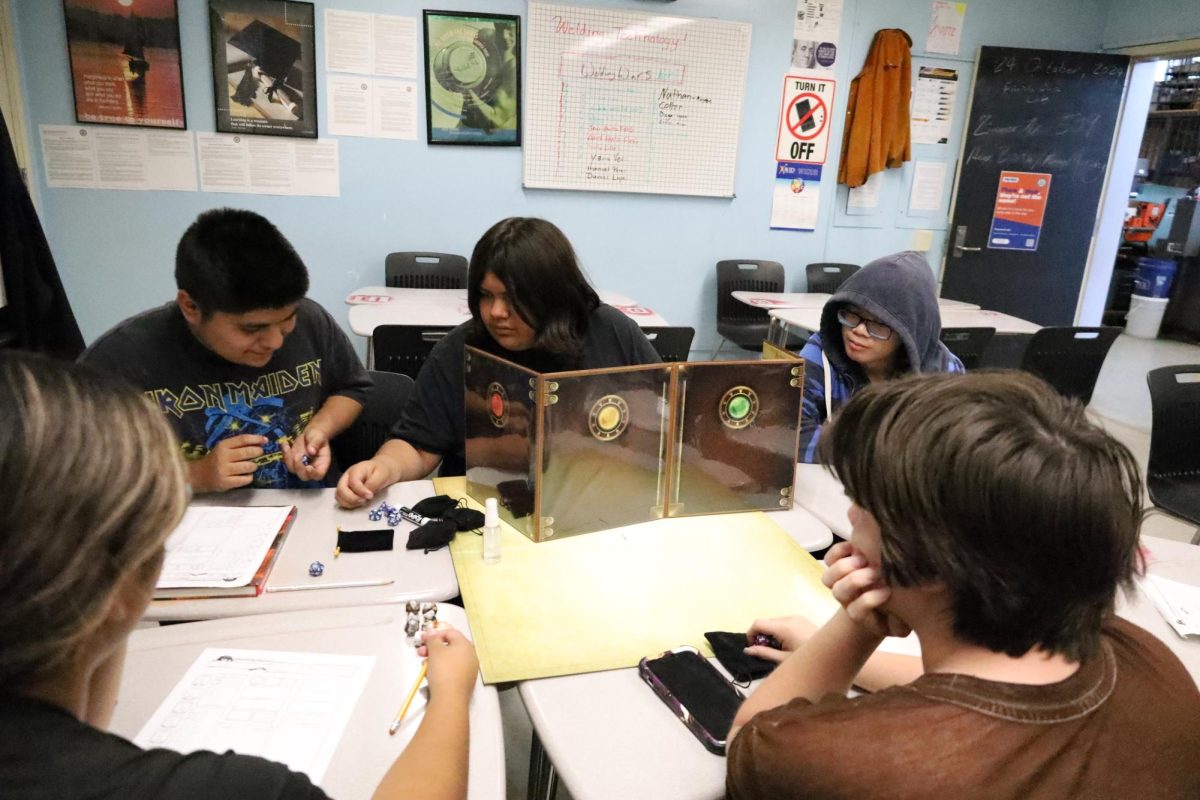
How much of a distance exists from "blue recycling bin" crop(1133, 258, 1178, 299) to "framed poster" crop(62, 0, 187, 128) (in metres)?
7.99

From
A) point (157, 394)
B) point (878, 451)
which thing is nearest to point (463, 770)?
point (878, 451)

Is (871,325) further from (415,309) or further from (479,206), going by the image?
(479,206)

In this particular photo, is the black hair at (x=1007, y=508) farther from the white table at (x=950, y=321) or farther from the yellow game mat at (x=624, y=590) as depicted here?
the white table at (x=950, y=321)

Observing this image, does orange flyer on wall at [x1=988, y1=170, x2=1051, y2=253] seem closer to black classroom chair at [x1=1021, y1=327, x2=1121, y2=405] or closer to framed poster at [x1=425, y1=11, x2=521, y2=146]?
black classroom chair at [x1=1021, y1=327, x2=1121, y2=405]

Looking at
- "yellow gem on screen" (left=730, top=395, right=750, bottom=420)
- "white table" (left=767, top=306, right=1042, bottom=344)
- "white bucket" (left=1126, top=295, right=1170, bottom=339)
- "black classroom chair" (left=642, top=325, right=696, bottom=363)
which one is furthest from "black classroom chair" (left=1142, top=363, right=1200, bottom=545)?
"white bucket" (left=1126, top=295, right=1170, bottom=339)

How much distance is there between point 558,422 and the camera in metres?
1.27

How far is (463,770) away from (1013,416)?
0.65m

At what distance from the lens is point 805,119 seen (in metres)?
4.45

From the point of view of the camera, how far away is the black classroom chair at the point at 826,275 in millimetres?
4500

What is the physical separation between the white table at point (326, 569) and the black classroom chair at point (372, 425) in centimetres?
38

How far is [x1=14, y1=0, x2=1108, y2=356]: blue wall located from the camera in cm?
361

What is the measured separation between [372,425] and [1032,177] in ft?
15.3

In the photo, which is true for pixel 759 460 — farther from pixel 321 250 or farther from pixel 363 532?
pixel 321 250

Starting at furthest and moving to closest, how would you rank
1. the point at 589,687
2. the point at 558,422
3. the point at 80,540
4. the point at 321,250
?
the point at 321,250 < the point at 558,422 < the point at 589,687 < the point at 80,540
